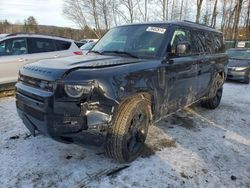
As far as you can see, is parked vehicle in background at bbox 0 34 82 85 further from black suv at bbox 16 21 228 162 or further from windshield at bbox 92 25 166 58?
black suv at bbox 16 21 228 162

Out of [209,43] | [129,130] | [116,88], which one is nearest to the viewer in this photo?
[116,88]

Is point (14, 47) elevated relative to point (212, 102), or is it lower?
elevated

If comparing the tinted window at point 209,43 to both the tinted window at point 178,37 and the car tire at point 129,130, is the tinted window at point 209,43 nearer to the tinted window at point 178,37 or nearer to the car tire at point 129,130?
the tinted window at point 178,37

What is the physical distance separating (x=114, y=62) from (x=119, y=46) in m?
0.93

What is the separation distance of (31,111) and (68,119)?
24.0 inches

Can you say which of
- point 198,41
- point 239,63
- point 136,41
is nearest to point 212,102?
point 198,41

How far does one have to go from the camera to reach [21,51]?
7.57m

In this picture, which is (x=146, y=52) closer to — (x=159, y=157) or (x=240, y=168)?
(x=159, y=157)

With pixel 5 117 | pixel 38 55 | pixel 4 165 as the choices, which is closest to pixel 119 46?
pixel 4 165

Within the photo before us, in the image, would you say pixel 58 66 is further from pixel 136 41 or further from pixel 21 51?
pixel 21 51

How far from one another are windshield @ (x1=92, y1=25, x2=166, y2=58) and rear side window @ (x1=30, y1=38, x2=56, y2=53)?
146 inches

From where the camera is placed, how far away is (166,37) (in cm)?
420

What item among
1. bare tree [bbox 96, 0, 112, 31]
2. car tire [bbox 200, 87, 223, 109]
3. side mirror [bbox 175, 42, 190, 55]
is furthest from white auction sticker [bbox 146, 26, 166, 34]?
bare tree [bbox 96, 0, 112, 31]

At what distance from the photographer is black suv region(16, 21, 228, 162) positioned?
2969 mm
